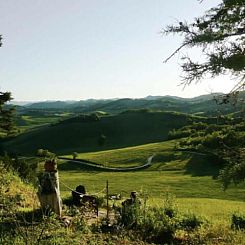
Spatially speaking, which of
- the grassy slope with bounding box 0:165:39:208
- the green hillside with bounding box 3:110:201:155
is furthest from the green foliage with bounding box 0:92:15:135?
the green hillside with bounding box 3:110:201:155

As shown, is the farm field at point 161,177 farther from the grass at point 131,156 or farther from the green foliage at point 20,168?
the green foliage at point 20,168

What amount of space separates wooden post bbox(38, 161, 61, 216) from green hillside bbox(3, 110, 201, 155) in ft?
347

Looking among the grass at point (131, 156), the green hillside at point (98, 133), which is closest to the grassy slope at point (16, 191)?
the grass at point (131, 156)

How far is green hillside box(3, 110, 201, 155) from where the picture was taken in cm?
12875

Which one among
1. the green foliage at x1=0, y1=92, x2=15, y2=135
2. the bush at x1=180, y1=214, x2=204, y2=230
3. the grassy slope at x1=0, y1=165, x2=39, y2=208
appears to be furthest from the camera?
the green foliage at x1=0, y1=92, x2=15, y2=135

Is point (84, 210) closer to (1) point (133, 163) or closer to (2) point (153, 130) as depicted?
(1) point (133, 163)

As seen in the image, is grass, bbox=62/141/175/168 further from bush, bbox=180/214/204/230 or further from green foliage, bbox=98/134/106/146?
bush, bbox=180/214/204/230

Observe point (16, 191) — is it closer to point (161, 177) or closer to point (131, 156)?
point (161, 177)

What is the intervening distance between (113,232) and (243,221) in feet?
20.7

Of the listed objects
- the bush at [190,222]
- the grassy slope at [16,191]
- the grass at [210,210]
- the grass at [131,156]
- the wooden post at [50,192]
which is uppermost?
the wooden post at [50,192]

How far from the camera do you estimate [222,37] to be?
11758 mm

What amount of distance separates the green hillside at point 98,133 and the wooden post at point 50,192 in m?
106

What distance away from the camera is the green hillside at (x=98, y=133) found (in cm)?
12875

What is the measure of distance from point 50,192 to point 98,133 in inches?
4913
